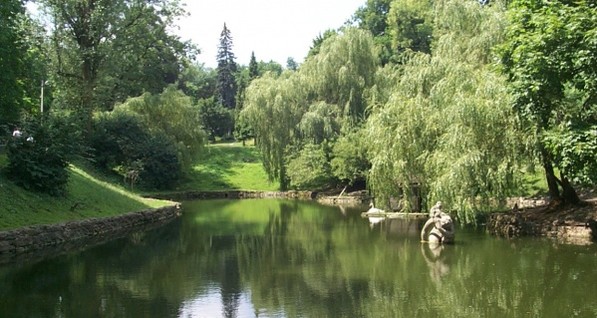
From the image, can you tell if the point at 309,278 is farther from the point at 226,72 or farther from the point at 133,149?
the point at 226,72

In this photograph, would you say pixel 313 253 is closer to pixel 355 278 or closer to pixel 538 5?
pixel 355 278

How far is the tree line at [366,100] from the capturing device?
16.0 metres

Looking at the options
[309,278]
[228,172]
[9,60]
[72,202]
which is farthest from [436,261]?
[228,172]

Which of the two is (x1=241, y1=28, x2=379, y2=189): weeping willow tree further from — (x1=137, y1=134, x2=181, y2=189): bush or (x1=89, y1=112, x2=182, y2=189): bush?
(x1=89, y1=112, x2=182, y2=189): bush

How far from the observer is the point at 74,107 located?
40062 millimetres

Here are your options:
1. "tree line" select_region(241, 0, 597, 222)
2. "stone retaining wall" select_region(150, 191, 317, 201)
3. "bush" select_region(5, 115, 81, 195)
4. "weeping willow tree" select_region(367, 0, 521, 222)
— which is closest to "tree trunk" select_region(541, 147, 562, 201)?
"tree line" select_region(241, 0, 597, 222)

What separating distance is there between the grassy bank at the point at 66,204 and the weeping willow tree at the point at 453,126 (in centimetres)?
1080

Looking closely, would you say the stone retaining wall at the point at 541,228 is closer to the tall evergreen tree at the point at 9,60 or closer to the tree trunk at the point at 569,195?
the tree trunk at the point at 569,195

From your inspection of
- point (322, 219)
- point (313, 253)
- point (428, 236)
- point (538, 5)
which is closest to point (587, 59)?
point (538, 5)

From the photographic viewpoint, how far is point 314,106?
40312 mm

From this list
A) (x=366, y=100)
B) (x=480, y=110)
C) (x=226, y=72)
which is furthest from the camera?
(x=226, y=72)

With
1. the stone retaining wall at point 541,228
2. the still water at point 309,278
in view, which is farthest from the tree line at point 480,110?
the still water at point 309,278

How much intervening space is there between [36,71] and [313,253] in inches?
614

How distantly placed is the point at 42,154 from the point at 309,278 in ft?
42.4
